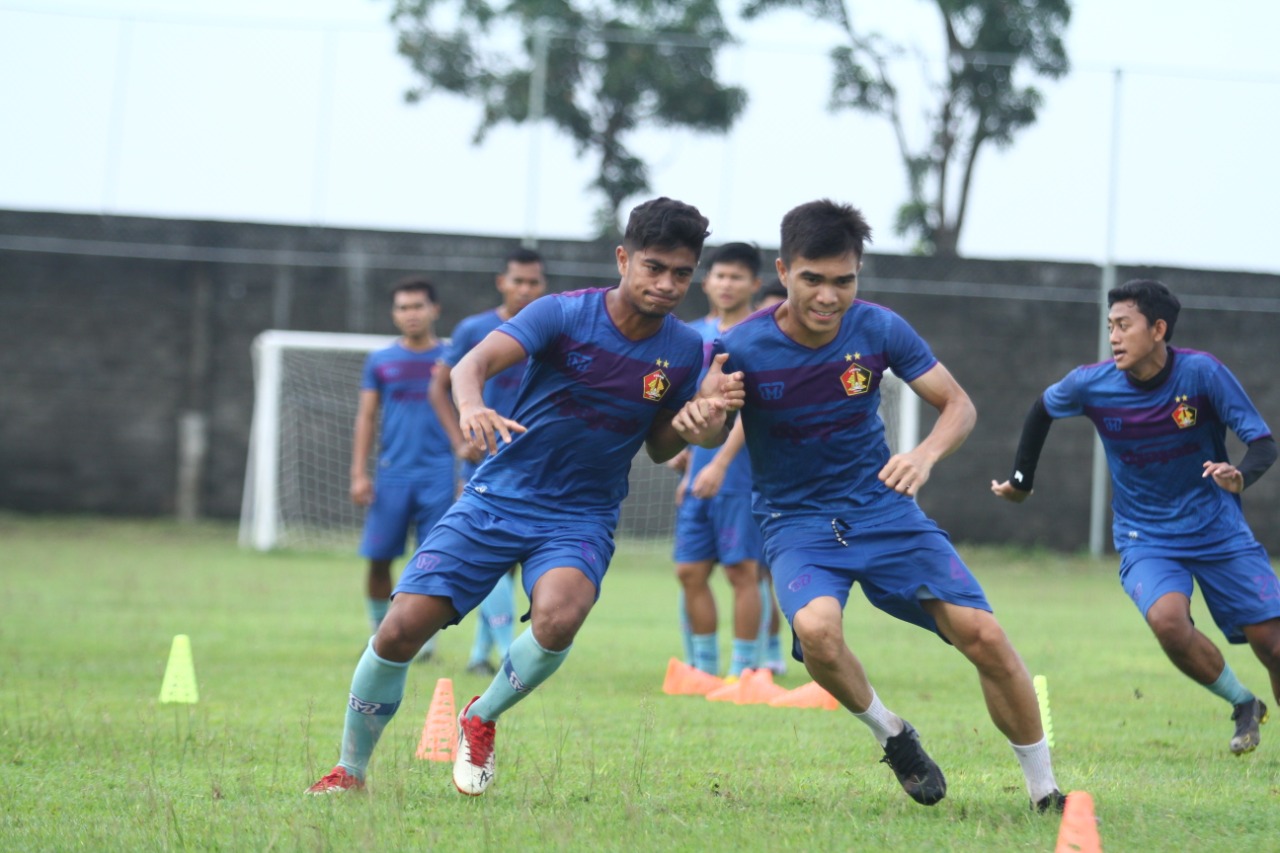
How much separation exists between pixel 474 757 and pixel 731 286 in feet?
13.9

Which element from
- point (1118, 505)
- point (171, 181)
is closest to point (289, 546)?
point (171, 181)

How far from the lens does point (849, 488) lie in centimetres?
524

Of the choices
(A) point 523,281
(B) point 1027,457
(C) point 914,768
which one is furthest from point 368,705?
(A) point 523,281

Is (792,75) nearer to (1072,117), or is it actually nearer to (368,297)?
(1072,117)

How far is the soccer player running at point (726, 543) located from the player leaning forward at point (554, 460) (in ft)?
10.6

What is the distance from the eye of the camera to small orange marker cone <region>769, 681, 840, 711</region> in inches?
307

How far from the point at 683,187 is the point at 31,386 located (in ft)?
31.5

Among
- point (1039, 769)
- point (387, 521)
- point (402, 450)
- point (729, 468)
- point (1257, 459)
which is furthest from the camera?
point (402, 450)

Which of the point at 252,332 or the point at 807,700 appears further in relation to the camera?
the point at 252,332

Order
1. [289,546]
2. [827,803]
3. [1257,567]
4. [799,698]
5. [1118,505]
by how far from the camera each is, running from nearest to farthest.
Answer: [827,803], [1257,567], [1118,505], [799,698], [289,546]

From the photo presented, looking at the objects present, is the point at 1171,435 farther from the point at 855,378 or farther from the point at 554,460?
the point at 554,460

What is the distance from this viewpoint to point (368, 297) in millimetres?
21234

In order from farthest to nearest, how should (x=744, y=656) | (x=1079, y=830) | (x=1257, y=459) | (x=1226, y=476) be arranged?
(x=744, y=656), (x=1257, y=459), (x=1226, y=476), (x=1079, y=830)

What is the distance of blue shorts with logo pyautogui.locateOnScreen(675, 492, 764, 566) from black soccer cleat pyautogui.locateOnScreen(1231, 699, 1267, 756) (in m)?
2.97
